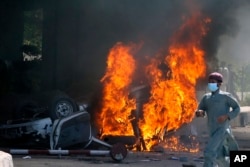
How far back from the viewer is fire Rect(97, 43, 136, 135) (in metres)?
15.9

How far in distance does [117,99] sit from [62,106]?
141cm

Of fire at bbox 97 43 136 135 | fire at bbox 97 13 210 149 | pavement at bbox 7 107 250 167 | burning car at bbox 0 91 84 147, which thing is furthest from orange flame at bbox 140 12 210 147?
burning car at bbox 0 91 84 147

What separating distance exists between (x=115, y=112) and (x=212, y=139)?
723 centimetres

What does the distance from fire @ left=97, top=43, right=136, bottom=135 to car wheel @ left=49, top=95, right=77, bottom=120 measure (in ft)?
2.57

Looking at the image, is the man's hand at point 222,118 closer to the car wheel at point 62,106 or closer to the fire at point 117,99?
the fire at point 117,99

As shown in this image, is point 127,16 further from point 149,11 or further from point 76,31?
point 76,31

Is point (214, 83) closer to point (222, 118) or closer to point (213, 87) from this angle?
point (213, 87)

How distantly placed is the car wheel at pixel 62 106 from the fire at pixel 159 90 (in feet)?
2.57

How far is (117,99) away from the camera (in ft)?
53.2

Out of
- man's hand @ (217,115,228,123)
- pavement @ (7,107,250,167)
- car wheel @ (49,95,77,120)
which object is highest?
car wheel @ (49,95,77,120)

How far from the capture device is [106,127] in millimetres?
16078

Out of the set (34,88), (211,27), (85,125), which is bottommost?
(85,125)

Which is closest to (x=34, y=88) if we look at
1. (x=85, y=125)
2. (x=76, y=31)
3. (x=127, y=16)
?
(x=76, y=31)

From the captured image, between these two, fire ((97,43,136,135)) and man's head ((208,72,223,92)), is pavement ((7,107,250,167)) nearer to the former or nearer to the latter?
fire ((97,43,136,135))
